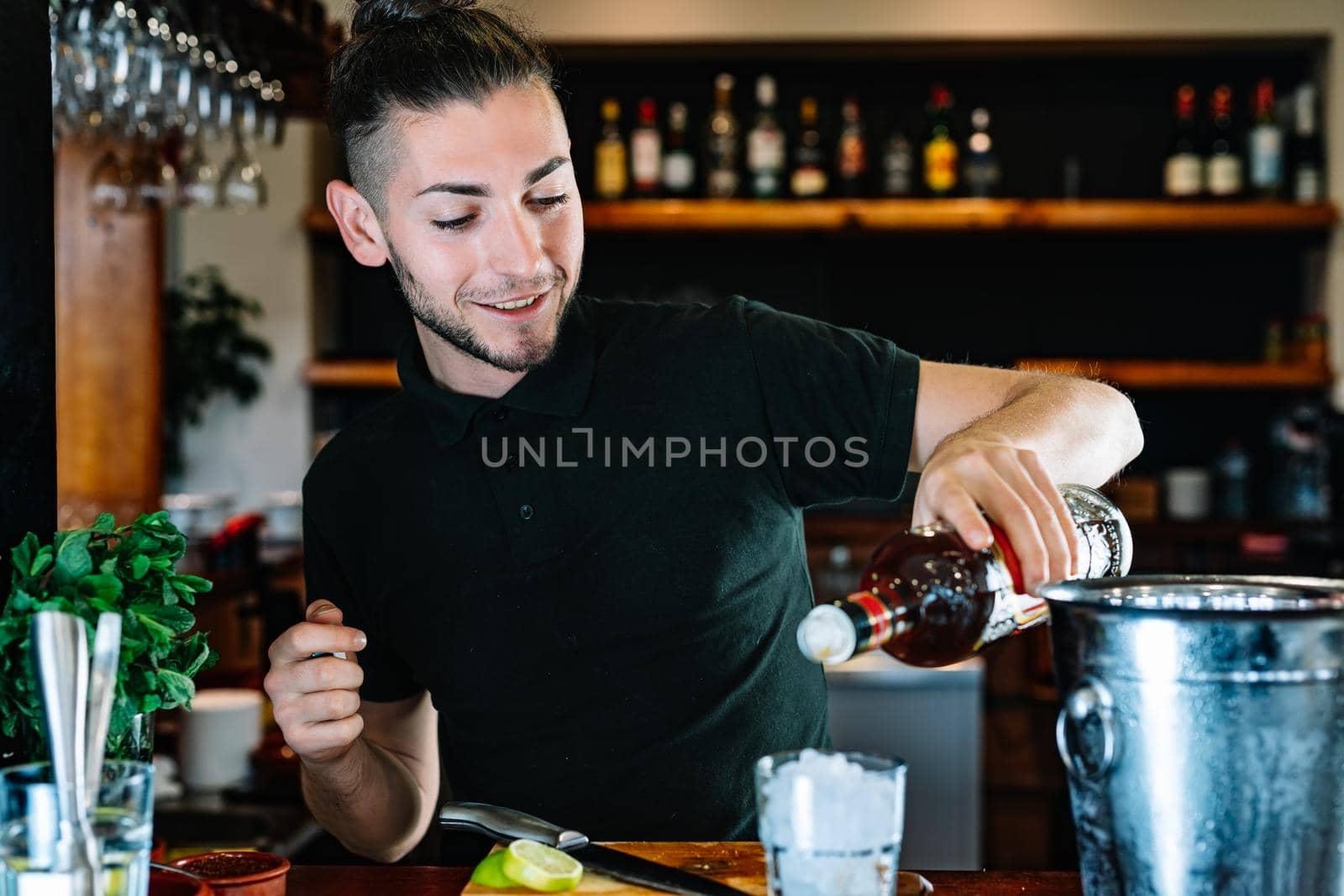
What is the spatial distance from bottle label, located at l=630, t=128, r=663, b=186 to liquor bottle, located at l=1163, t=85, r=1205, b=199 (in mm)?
1498

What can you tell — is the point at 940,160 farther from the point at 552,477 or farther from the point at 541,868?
the point at 541,868

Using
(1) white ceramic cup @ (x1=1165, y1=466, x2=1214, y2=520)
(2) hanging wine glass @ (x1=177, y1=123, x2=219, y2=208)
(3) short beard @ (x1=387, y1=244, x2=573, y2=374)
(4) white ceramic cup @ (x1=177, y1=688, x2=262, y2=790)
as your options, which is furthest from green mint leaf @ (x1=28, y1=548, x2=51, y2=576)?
(1) white ceramic cup @ (x1=1165, y1=466, x2=1214, y2=520)

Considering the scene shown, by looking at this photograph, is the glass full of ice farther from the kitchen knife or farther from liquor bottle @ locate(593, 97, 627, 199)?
liquor bottle @ locate(593, 97, 627, 199)

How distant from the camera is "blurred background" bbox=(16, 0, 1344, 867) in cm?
366

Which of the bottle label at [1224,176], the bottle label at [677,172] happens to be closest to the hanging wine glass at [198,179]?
the bottle label at [677,172]

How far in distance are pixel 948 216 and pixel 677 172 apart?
800 millimetres

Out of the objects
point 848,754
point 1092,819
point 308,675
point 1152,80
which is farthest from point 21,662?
point 1152,80

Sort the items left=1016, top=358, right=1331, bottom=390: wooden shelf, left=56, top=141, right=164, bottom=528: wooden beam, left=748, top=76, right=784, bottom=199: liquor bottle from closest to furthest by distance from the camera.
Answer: left=56, top=141, right=164, bottom=528: wooden beam → left=1016, top=358, right=1331, bottom=390: wooden shelf → left=748, top=76, right=784, bottom=199: liquor bottle

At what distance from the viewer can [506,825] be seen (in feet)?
3.32

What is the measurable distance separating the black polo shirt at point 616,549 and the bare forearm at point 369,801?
56 mm

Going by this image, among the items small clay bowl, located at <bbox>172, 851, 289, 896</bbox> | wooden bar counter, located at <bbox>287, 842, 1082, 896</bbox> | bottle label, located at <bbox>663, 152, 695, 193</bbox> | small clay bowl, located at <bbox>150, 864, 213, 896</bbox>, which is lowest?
wooden bar counter, located at <bbox>287, 842, 1082, 896</bbox>

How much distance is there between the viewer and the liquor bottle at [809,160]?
158 inches

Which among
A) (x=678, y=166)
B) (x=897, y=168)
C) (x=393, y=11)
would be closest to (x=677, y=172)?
(x=678, y=166)

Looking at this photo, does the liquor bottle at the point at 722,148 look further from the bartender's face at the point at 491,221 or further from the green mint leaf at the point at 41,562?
the green mint leaf at the point at 41,562
